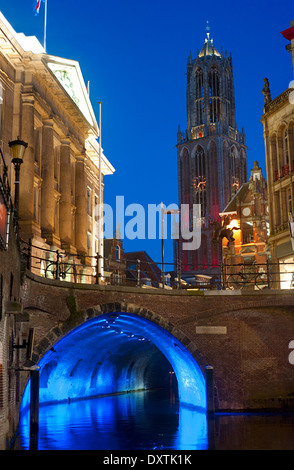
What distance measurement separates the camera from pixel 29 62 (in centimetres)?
4138

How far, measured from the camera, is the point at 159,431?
69.3 feet

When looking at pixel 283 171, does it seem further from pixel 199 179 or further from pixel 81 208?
pixel 199 179

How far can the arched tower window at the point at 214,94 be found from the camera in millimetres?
129500

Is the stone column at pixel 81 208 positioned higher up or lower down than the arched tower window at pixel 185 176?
lower down

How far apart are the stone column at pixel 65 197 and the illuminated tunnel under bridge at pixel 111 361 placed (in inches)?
391

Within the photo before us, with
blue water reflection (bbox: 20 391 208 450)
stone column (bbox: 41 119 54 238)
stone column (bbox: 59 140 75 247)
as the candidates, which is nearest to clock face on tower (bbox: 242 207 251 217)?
stone column (bbox: 59 140 75 247)

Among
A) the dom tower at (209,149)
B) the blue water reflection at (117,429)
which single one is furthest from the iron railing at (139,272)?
the dom tower at (209,149)

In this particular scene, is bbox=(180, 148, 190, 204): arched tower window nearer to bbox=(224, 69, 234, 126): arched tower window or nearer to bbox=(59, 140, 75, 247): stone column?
bbox=(224, 69, 234, 126): arched tower window

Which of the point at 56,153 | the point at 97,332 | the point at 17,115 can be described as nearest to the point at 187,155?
the point at 56,153

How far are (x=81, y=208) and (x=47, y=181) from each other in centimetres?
842

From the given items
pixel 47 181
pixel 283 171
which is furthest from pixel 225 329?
pixel 47 181

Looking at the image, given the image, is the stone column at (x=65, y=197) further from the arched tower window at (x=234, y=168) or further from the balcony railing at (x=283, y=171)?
the arched tower window at (x=234, y=168)

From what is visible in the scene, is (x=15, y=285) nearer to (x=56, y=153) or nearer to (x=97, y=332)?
(x=97, y=332)

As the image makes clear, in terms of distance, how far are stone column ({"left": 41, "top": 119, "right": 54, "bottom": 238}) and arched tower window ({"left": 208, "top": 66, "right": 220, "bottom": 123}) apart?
290 ft
